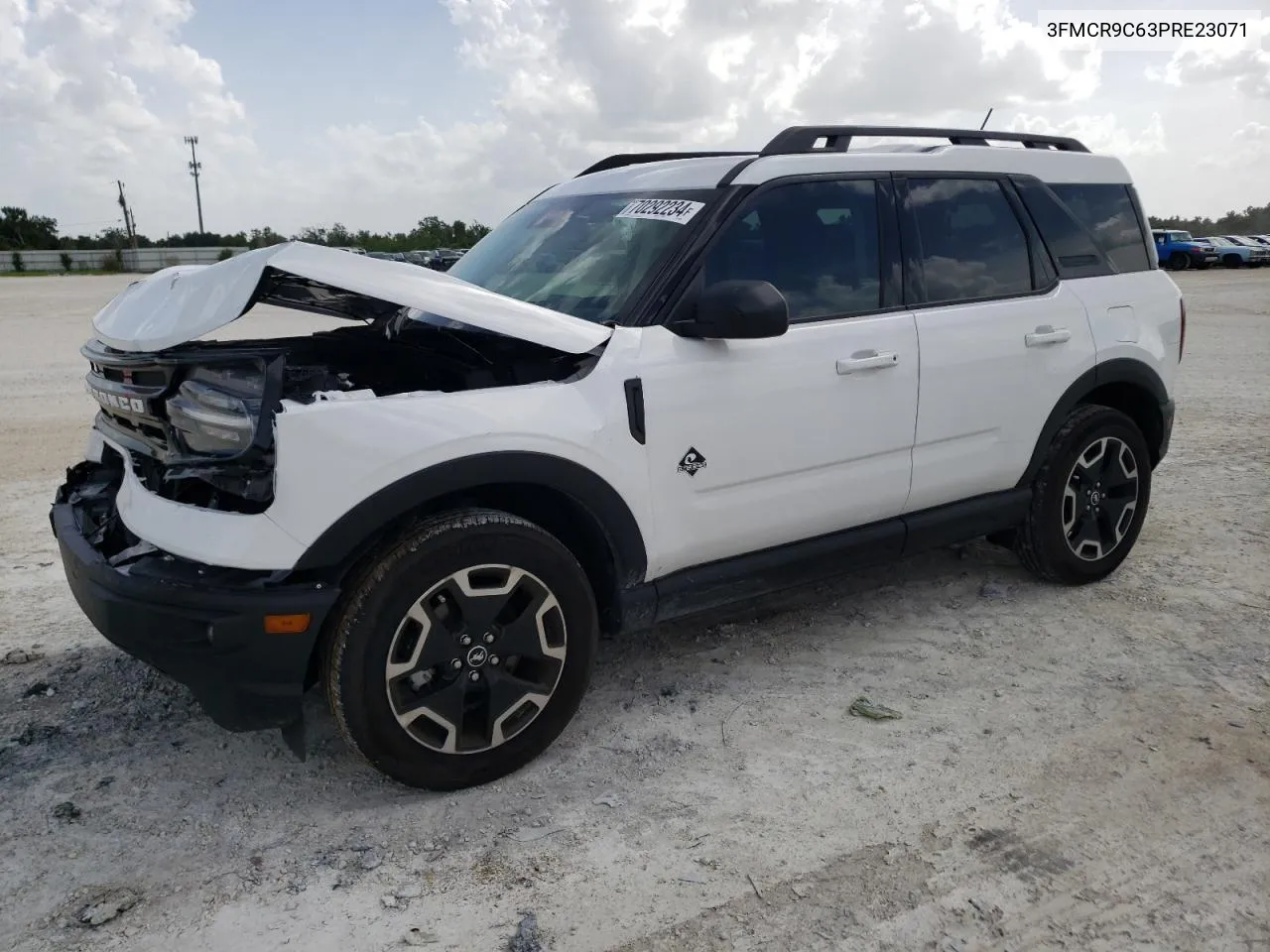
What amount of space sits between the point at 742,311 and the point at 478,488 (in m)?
0.99

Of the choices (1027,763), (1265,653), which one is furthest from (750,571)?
(1265,653)

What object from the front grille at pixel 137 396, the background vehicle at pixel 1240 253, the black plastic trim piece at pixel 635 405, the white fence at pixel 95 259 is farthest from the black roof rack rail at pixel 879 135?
the white fence at pixel 95 259

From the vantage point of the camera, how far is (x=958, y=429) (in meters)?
3.99

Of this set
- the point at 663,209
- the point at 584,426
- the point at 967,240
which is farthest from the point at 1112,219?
the point at 584,426

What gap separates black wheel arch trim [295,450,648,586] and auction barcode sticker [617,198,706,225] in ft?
3.43

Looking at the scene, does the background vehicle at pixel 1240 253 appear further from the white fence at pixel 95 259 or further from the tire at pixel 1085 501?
the white fence at pixel 95 259

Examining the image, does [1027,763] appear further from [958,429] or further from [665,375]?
[665,375]

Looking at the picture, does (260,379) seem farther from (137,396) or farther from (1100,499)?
(1100,499)

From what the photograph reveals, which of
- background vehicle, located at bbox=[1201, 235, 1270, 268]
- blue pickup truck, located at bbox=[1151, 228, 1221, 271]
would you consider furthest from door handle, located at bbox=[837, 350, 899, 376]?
background vehicle, located at bbox=[1201, 235, 1270, 268]

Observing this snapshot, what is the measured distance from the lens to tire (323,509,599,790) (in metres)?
2.80

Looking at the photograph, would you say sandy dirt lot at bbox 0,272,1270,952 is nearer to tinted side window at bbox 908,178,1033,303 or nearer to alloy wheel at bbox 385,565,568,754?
alloy wheel at bbox 385,565,568,754

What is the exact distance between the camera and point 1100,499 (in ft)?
15.3

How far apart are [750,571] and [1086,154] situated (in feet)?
9.01

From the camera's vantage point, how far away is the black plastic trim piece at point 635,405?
314 centimetres
